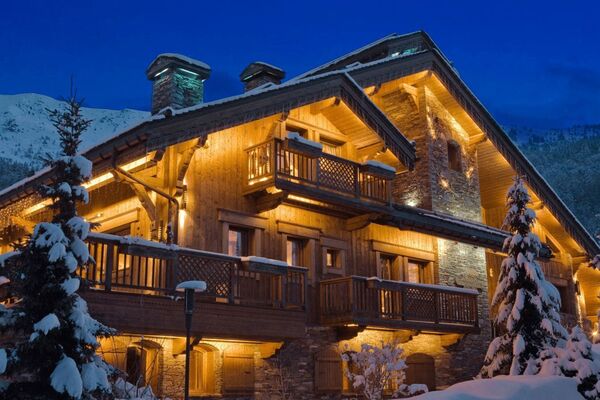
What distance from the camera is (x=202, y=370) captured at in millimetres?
16797

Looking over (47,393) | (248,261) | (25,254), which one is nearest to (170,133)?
(248,261)

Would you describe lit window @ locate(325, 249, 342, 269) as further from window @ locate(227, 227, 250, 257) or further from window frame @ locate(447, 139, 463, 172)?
window frame @ locate(447, 139, 463, 172)

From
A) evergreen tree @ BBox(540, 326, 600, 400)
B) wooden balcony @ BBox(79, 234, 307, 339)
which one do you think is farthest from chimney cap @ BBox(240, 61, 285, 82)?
evergreen tree @ BBox(540, 326, 600, 400)

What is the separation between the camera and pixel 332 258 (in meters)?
20.5

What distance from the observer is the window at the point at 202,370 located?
16.6m

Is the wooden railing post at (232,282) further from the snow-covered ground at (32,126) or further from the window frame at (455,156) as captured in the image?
the snow-covered ground at (32,126)

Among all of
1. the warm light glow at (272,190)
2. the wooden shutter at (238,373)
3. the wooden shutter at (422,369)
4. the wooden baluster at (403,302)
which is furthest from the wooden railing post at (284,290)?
the wooden shutter at (422,369)

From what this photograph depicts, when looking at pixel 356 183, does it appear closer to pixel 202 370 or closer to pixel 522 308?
pixel 522 308

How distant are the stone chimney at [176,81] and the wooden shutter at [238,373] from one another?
6619mm

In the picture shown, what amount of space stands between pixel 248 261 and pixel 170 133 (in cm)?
308

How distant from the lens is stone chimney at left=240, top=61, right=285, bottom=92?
22047 mm

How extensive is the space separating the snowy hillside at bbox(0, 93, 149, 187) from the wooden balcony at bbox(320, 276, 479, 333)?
126 ft

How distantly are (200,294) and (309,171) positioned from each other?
16.3 ft

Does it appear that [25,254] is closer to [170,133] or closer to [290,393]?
[170,133]
